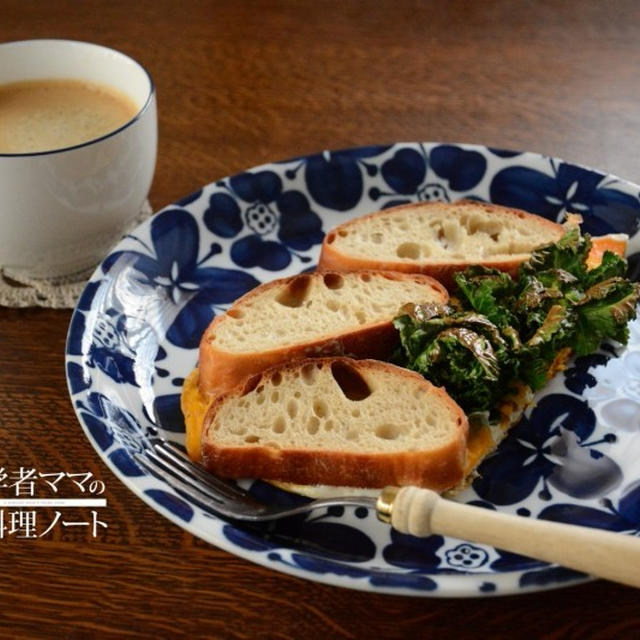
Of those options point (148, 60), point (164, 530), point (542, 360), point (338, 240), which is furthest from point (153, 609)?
point (148, 60)

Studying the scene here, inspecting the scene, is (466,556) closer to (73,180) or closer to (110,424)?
(110,424)

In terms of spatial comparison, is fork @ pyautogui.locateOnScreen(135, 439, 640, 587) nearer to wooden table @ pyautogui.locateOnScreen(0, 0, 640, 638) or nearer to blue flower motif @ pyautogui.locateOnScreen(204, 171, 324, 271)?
wooden table @ pyautogui.locateOnScreen(0, 0, 640, 638)

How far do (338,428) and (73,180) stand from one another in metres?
0.76

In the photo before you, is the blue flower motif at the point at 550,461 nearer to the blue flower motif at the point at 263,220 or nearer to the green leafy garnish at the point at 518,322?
the green leafy garnish at the point at 518,322

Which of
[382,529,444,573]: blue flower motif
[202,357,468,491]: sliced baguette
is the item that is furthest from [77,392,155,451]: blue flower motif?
[382,529,444,573]: blue flower motif

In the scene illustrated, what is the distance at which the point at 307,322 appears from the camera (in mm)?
1643

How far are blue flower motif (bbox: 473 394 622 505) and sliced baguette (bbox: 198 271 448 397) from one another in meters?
0.28

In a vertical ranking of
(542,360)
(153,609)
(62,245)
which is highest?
(542,360)

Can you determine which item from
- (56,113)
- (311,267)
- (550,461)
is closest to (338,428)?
(550,461)

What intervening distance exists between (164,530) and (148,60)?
1762 millimetres

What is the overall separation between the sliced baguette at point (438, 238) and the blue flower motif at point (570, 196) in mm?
140

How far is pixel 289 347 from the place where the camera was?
A: 5.13 feet

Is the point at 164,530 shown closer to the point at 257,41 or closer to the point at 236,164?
the point at 236,164

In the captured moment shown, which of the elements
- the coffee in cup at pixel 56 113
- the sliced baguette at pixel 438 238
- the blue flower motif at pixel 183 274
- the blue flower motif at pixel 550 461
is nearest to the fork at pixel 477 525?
the blue flower motif at pixel 550 461
